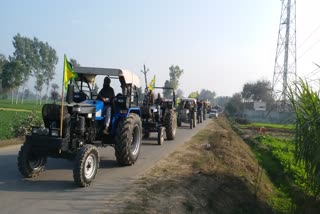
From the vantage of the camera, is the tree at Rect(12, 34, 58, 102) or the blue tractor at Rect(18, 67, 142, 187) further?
the tree at Rect(12, 34, 58, 102)

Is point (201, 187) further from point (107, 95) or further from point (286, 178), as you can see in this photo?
→ point (286, 178)

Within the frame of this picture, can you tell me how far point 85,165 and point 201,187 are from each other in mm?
2693

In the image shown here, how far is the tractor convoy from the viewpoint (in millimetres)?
8336

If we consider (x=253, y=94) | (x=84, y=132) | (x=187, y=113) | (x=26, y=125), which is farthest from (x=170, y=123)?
(x=253, y=94)

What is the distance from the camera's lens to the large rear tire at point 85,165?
7.95 meters

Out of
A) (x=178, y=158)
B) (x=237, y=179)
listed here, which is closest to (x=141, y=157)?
(x=178, y=158)

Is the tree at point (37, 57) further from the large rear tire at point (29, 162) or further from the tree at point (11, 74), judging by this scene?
the large rear tire at point (29, 162)

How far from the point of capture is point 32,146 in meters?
8.50

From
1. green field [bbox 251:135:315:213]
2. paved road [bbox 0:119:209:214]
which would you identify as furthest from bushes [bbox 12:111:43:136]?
green field [bbox 251:135:315:213]

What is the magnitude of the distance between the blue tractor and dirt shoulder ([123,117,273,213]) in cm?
107

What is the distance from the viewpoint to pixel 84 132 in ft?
30.2

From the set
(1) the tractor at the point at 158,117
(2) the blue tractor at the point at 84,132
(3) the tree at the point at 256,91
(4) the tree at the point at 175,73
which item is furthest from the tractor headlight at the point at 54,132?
(4) the tree at the point at 175,73

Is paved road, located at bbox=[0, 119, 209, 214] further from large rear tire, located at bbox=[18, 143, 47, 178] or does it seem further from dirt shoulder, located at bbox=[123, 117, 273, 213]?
dirt shoulder, located at bbox=[123, 117, 273, 213]

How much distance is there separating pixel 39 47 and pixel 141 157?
90.5 m
